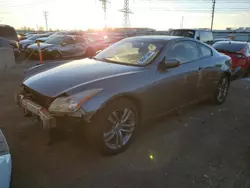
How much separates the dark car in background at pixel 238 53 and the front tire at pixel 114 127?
6251mm

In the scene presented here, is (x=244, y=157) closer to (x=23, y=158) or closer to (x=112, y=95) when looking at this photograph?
(x=112, y=95)

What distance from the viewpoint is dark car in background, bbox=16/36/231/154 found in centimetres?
277

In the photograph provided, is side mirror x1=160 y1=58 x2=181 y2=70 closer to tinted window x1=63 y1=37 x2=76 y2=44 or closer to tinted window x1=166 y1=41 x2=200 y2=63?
tinted window x1=166 y1=41 x2=200 y2=63

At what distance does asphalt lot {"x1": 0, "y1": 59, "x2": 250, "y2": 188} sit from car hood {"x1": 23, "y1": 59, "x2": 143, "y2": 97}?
0.52 meters

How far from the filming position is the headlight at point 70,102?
2.70m

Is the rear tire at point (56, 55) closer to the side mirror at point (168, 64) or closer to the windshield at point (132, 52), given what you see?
the windshield at point (132, 52)

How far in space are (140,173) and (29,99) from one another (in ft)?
5.78

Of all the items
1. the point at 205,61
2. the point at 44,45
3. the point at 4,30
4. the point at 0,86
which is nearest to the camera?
the point at 205,61

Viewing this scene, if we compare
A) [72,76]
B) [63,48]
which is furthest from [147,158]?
[63,48]

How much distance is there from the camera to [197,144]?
3.56 meters

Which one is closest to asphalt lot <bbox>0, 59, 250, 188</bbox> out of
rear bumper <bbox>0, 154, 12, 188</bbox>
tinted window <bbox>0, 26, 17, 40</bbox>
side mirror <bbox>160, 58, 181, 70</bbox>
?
rear bumper <bbox>0, 154, 12, 188</bbox>

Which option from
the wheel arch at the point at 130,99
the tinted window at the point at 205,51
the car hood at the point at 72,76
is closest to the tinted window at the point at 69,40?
the tinted window at the point at 205,51

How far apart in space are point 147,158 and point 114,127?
618 millimetres

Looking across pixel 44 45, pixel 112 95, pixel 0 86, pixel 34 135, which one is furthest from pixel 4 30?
pixel 112 95
